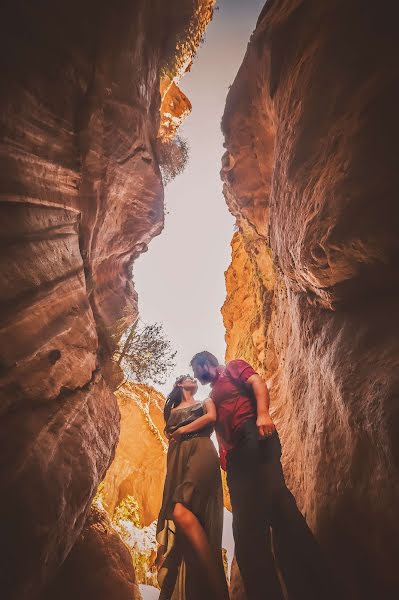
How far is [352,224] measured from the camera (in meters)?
3.82

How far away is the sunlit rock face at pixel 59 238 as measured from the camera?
3.28m

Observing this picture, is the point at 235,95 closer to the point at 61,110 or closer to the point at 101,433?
the point at 61,110

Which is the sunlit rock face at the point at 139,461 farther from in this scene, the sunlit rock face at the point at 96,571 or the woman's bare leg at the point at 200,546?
the woman's bare leg at the point at 200,546

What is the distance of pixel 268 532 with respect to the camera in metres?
3.56

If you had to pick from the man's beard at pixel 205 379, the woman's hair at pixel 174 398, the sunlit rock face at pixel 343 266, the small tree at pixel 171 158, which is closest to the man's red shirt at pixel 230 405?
the man's beard at pixel 205 379

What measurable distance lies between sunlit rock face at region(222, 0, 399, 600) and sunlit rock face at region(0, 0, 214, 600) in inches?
128

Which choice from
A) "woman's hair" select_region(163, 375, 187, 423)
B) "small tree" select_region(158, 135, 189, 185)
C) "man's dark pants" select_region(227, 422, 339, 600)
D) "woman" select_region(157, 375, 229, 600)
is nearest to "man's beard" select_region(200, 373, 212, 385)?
"woman" select_region(157, 375, 229, 600)

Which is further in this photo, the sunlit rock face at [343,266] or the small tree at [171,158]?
the small tree at [171,158]

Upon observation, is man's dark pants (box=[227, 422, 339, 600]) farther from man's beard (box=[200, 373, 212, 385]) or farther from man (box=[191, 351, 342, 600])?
man's beard (box=[200, 373, 212, 385])

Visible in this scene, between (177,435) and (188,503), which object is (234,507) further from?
(177,435)

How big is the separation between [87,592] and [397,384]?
7.16 m

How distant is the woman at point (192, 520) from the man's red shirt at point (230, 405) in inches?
8.0

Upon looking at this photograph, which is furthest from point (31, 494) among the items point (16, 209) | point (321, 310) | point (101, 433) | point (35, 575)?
point (321, 310)

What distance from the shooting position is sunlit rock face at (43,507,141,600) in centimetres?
604
